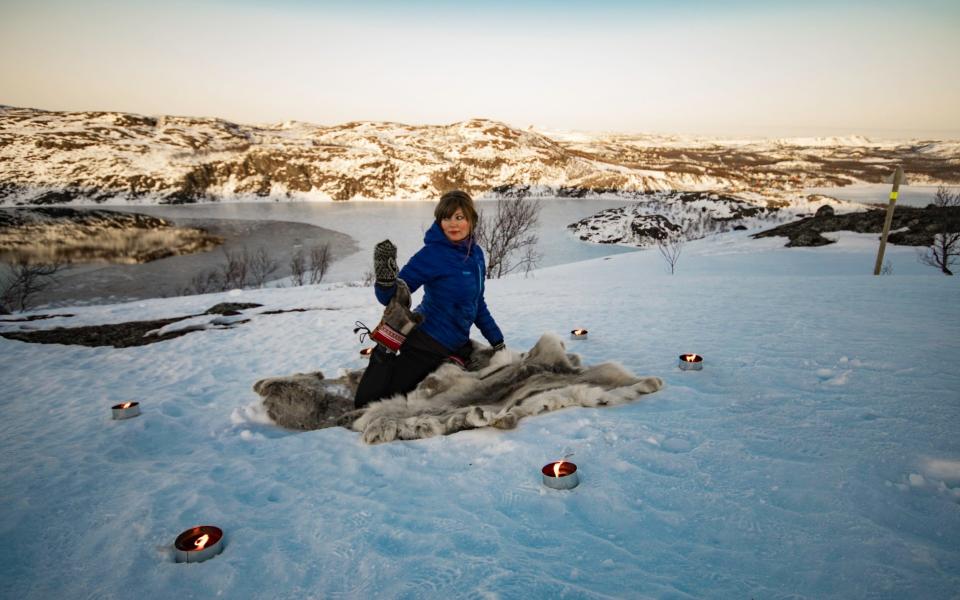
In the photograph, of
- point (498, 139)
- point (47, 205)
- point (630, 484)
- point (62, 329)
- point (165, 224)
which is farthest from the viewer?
point (498, 139)

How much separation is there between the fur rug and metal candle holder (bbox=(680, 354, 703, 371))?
2.13 feet

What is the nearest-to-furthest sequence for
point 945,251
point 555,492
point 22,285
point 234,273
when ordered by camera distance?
point 555,492
point 945,251
point 22,285
point 234,273

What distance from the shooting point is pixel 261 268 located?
26.9 m

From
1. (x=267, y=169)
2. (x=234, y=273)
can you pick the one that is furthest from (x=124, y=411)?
(x=267, y=169)

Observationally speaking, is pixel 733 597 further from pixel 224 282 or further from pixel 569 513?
pixel 224 282

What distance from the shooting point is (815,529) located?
2.14 metres

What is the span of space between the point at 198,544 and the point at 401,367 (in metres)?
1.90

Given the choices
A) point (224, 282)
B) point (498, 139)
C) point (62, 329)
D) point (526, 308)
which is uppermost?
point (498, 139)

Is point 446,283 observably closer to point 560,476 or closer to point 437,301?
point 437,301

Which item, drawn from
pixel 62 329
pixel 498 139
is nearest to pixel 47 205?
pixel 62 329

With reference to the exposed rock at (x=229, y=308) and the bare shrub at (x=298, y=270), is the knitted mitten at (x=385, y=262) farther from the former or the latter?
the bare shrub at (x=298, y=270)

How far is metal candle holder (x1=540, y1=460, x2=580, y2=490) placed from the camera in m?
2.62

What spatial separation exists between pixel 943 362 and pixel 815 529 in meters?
3.23

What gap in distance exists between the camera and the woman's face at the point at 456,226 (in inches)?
150
